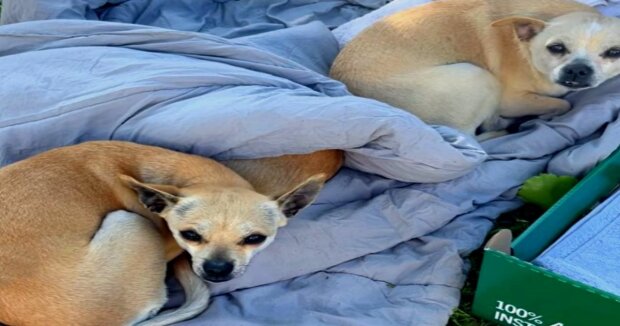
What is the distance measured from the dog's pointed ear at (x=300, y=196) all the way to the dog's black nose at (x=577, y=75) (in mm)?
1454

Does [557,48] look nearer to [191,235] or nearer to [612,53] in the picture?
[612,53]

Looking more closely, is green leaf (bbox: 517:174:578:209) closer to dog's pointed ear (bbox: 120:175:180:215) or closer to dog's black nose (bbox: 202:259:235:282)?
dog's black nose (bbox: 202:259:235:282)

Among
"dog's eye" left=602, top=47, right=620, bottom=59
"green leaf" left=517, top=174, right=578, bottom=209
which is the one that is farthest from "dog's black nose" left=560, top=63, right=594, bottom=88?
"green leaf" left=517, top=174, right=578, bottom=209

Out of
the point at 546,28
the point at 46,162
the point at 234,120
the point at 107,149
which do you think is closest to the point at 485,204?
Answer: the point at 546,28

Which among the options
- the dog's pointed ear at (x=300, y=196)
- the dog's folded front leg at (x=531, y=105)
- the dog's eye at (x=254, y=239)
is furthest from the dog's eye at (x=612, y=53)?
the dog's eye at (x=254, y=239)

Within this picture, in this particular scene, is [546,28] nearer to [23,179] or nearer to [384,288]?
[384,288]

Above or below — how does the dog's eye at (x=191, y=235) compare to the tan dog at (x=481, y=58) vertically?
below

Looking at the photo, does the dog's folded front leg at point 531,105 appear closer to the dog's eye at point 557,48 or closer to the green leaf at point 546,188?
the dog's eye at point 557,48

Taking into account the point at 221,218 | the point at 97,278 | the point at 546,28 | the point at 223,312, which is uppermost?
the point at 546,28

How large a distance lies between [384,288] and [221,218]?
0.80 m

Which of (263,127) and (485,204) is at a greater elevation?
(263,127)

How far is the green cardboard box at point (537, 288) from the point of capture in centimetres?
253

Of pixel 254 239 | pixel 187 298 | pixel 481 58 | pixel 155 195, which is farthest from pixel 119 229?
pixel 481 58

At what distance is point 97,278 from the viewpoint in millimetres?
2539
